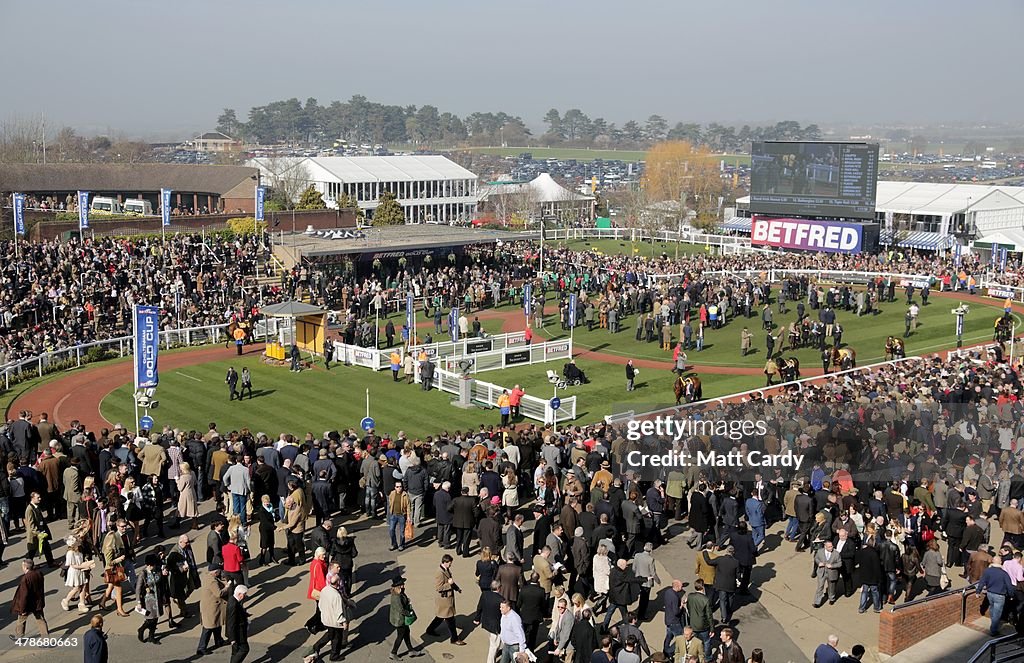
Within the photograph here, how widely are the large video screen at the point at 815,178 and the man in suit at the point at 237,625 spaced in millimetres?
50159

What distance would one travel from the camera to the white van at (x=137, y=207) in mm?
71000

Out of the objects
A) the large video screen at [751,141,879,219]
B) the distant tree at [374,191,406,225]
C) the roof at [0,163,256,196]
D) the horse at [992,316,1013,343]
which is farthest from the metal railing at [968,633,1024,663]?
the roof at [0,163,256,196]

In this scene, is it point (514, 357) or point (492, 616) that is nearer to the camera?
point (492, 616)

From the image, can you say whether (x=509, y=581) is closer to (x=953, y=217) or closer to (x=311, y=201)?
(x=311, y=201)

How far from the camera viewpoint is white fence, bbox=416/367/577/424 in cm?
2894

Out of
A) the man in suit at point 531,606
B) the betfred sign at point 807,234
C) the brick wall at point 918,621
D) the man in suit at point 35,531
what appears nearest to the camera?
the man in suit at point 531,606

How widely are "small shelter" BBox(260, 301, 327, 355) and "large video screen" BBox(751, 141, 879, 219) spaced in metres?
33.9

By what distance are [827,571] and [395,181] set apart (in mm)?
88020

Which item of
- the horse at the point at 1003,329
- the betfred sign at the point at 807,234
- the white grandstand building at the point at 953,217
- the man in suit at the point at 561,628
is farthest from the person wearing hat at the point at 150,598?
the white grandstand building at the point at 953,217

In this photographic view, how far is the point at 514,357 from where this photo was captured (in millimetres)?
35625

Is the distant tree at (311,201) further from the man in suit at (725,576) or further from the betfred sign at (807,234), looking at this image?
the man in suit at (725,576)

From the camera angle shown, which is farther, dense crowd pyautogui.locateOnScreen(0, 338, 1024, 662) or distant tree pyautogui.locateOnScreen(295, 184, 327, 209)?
distant tree pyautogui.locateOnScreen(295, 184, 327, 209)

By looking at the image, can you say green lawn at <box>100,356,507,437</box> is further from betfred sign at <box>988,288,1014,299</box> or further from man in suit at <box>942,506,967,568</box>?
betfred sign at <box>988,288,1014,299</box>

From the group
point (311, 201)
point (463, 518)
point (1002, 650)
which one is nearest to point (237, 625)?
point (463, 518)
